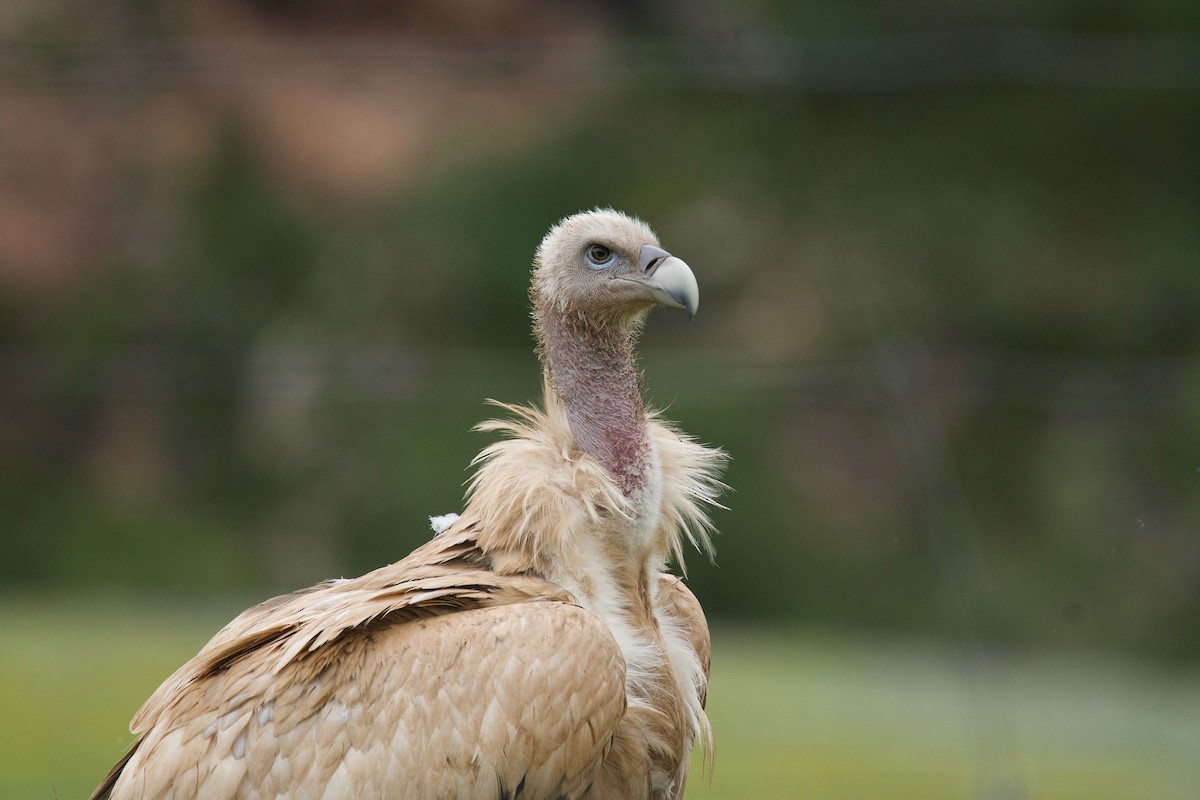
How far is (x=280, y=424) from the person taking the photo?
36.9 ft

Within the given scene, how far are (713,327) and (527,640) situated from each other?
9809mm

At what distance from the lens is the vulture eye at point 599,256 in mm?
4156

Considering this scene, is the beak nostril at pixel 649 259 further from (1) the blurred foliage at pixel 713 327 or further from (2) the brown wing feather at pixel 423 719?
(1) the blurred foliage at pixel 713 327

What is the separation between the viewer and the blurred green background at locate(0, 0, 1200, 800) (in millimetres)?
10320

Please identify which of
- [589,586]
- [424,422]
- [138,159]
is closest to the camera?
[589,586]

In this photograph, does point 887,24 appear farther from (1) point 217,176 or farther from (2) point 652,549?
(2) point 652,549

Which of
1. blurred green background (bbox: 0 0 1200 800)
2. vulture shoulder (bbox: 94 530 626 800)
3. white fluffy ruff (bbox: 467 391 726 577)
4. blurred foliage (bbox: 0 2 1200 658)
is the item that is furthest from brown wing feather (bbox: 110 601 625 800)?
blurred foliage (bbox: 0 2 1200 658)

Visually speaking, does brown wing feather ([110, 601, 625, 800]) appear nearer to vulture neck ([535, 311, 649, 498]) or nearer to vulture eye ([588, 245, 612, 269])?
vulture neck ([535, 311, 649, 498])

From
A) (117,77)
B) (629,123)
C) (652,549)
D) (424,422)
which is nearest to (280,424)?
(424,422)

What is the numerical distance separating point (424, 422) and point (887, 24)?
5.45 metres

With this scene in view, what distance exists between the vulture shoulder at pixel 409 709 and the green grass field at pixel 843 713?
304 centimetres

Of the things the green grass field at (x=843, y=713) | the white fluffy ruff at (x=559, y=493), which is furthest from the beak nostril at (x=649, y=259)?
the green grass field at (x=843, y=713)

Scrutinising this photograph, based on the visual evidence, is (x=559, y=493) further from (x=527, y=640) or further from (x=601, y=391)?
(x=527, y=640)

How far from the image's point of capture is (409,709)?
359 cm
